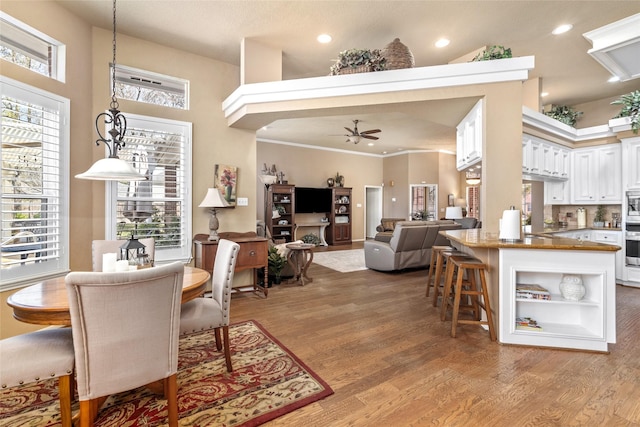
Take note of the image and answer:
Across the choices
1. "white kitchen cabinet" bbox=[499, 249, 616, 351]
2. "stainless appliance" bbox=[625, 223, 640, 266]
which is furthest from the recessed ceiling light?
"stainless appliance" bbox=[625, 223, 640, 266]

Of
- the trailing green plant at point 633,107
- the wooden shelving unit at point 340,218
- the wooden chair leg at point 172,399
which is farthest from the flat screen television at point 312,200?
the wooden chair leg at point 172,399

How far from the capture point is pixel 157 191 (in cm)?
380

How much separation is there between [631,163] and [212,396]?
21.7 feet

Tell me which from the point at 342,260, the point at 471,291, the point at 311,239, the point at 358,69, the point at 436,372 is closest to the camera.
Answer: the point at 436,372

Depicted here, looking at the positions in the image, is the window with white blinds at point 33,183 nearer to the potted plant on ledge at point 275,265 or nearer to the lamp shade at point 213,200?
the lamp shade at point 213,200

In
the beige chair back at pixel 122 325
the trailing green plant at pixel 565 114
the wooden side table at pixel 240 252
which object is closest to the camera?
the beige chair back at pixel 122 325

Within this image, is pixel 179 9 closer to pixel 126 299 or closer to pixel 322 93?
pixel 322 93

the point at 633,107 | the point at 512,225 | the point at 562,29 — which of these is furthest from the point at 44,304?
the point at 633,107

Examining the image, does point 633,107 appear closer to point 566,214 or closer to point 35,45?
point 566,214

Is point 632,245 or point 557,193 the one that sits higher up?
point 557,193

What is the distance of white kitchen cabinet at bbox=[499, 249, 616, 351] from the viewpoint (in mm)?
2508

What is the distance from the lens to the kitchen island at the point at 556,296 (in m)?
2.51

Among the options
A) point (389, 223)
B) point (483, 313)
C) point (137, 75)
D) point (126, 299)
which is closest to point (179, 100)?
point (137, 75)

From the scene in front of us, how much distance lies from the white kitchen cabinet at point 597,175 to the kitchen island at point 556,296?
11.4 ft
